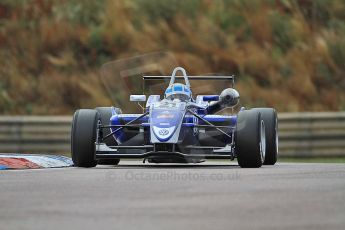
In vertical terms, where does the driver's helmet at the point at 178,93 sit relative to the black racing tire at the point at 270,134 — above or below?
above

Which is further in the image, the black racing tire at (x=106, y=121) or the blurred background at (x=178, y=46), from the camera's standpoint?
the blurred background at (x=178, y=46)

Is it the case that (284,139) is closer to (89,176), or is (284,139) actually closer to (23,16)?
(89,176)

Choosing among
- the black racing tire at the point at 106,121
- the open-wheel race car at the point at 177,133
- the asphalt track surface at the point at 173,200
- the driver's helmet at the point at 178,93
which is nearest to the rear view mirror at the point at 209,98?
the open-wheel race car at the point at 177,133

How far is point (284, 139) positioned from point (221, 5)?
9030 millimetres

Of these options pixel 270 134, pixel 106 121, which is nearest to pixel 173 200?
pixel 270 134

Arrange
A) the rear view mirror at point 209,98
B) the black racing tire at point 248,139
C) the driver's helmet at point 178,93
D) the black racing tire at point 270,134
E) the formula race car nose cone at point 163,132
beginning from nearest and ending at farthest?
the black racing tire at point 248,139 → the formula race car nose cone at point 163,132 → the driver's helmet at point 178,93 → the black racing tire at point 270,134 → the rear view mirror at point 209,98

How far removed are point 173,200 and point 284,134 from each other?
10.9m

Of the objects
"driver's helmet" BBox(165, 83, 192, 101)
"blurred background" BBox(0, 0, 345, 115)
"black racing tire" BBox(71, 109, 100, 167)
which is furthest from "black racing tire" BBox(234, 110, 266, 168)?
"blurred background" BBox(0, 0, 345, 115)

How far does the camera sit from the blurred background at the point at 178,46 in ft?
82.8

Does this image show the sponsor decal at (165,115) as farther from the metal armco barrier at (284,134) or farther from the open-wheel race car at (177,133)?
the metal armco barrier at (284,134)

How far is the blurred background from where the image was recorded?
2525 cm

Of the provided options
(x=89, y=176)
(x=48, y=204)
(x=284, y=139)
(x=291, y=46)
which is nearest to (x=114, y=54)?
(x=291, y=46)

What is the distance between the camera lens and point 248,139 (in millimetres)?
14375

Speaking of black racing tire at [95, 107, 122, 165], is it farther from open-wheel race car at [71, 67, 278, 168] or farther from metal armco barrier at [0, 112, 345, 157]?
metal armco barrier at [0, 112, 345, 157]
